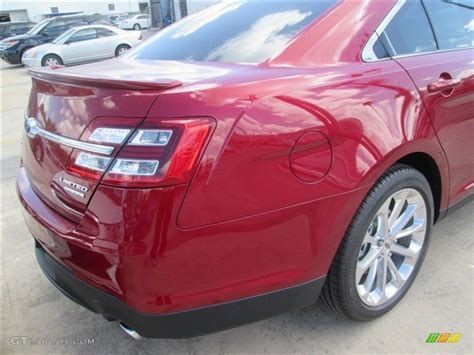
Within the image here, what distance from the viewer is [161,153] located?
1.36 meters

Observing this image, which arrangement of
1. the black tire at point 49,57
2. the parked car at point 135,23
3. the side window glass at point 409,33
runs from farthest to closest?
the parked car at point 135,23 < the black tire at point 49,57 < the side window glass at point 409,33

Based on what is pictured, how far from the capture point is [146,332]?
1.55 meters

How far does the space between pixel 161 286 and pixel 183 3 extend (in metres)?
23.7

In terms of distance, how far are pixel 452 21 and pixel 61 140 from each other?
2.30 metres

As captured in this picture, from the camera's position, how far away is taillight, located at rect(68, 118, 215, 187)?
4.45 feet

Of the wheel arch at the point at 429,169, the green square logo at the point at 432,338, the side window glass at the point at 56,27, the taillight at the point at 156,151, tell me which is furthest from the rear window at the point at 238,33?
the side window glass at the point at 56,27

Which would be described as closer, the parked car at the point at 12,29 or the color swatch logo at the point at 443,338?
the color swatch logo at the point at 443,338

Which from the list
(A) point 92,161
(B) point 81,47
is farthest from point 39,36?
(A) point 92,161

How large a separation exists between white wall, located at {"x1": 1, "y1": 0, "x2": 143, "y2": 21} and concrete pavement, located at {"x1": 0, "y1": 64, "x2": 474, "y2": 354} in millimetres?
52788

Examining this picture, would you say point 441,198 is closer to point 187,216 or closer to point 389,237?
point 389,237

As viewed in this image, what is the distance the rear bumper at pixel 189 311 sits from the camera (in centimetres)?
152

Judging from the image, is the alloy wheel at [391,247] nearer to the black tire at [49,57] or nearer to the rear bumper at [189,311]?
the rear bumper at [189,311]

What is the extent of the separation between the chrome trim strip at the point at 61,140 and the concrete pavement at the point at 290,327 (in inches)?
42.1

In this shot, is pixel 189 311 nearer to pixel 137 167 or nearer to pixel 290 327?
pixel 137 167
